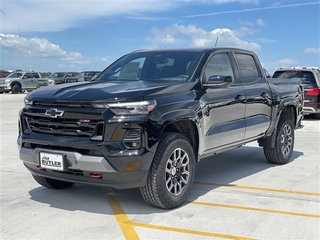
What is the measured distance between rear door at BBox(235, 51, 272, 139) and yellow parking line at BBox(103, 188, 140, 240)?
7.23ft

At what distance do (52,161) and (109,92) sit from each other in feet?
3.18

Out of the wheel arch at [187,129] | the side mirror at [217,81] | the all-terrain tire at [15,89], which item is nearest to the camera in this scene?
the wheel arch at [187,129]

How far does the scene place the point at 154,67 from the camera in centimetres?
589

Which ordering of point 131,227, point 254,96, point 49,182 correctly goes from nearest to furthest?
point 131,227 < point 49,182 < point 254,96

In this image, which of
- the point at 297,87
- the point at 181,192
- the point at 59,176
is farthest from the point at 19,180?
the point at 297,87

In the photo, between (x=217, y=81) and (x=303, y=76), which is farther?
(x=303, y=76)

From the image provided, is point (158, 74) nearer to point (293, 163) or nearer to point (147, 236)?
point (147, 236)

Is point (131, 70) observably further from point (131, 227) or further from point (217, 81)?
point (131, 227)

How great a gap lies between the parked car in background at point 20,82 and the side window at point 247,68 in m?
27.2

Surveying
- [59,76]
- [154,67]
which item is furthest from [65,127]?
[59,76]

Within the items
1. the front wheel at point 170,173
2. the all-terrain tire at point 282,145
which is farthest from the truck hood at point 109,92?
the all-terrain tire at point 282,145

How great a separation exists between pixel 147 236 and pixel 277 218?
1.50m

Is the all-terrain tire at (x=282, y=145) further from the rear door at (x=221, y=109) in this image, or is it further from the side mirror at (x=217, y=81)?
the side mirror at (x=217, y=81)

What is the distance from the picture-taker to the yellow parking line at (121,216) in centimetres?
412
